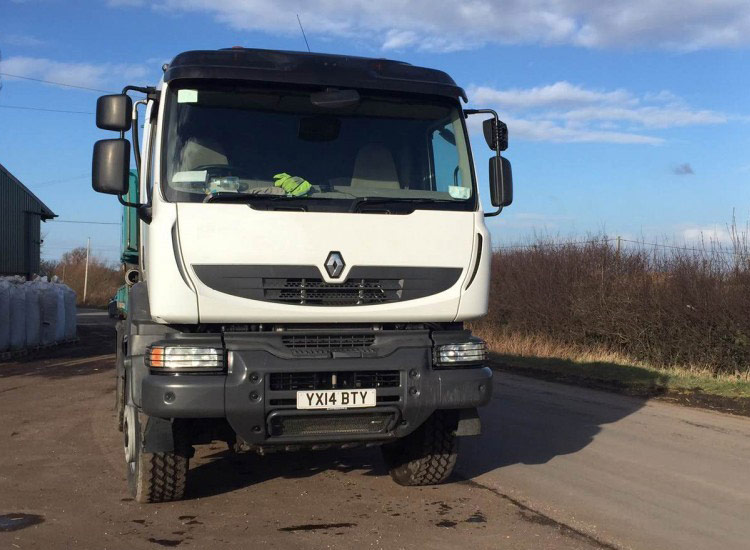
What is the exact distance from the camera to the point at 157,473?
19.2 feet

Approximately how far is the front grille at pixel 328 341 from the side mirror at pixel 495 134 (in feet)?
6.22

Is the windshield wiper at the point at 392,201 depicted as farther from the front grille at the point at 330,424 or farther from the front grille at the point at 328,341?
the front grille at the point at 330,424

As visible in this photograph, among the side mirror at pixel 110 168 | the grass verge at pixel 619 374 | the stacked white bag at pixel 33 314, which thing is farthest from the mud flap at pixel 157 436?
the stacked white bag at pixel 33 314

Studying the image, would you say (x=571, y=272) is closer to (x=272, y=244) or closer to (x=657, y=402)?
(x=657, y=402)

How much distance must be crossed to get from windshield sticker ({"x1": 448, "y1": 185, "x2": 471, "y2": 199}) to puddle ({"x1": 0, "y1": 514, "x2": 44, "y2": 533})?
3589 millimetres

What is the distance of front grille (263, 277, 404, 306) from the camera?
5.50 m

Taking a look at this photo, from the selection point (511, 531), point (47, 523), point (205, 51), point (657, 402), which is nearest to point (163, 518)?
point (47, 523)

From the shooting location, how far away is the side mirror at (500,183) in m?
6.43

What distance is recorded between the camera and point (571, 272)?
21.6m

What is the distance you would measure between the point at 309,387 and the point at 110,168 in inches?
80.2

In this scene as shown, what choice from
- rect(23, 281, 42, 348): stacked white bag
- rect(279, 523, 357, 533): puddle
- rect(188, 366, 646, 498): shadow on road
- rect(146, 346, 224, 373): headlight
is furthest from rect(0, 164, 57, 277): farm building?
rect(279, 523, 357, 533): puddle

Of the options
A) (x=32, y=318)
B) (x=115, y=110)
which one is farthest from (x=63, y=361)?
(x=115, y=110)

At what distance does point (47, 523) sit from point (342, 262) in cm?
260

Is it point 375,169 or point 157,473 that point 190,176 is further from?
point 157,473
